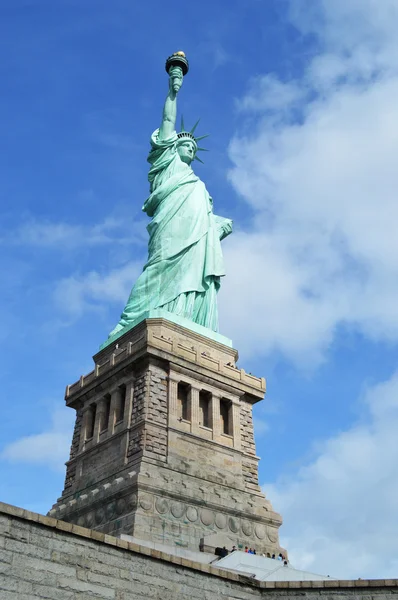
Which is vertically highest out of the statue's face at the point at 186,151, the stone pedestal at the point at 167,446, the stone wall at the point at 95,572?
the statue's face at the point at 186,151

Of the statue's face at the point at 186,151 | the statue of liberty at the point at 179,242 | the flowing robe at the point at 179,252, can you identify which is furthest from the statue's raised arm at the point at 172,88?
the flowing robe at the point at 179,252

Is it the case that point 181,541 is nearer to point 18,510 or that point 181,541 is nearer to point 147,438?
point 147,438

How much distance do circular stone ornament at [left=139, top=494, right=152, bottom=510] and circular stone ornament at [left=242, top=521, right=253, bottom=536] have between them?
4375 millimetres

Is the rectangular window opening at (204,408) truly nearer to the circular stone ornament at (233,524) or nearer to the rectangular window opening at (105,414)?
the rectangular window opening at (105,414)

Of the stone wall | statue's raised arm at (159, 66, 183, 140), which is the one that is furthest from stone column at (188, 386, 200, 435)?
statue's raised arm at (159, 66, 183, 140)

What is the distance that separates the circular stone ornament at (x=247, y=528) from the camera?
25.4 metres

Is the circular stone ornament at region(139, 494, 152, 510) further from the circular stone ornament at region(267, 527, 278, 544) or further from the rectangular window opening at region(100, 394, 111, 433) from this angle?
the circular stone ornament at region(267, 527, 278, 544)

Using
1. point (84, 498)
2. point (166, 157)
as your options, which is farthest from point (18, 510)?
point (166, 157)

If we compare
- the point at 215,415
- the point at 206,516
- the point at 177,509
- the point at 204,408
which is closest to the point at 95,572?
the point at 177,509

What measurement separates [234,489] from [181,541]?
391 centimetres

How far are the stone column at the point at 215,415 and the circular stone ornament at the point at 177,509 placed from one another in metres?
3.89

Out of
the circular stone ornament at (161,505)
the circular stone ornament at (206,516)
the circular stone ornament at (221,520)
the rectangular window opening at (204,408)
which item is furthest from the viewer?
the rectangular window opening at (204,408)

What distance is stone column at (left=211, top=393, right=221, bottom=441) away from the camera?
27389mm

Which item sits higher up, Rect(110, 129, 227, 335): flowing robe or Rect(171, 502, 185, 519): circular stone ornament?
Rect(110, 129, 227, 335): flowing robe
